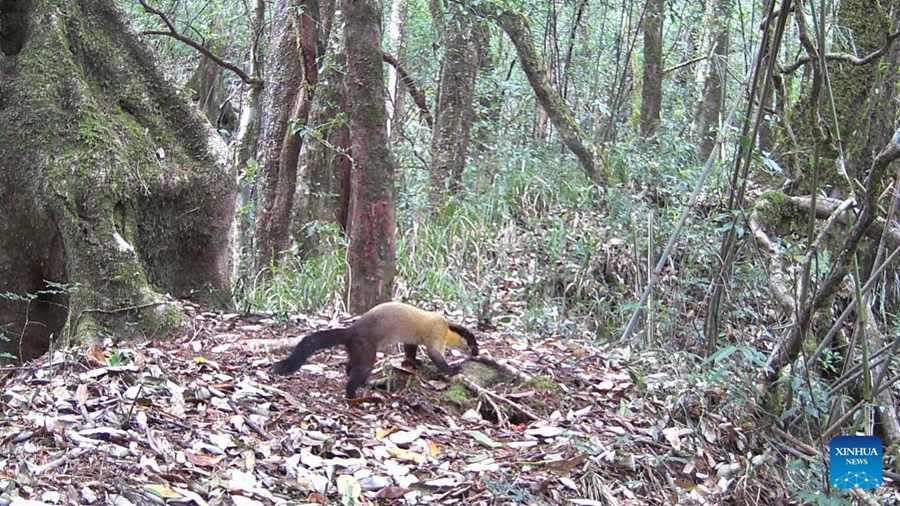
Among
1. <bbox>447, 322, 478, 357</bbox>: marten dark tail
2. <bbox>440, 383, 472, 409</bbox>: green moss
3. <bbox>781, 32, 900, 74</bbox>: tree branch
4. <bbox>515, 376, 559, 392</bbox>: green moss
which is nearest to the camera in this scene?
<bbox>781, 32, 900, 74</bbox>: tree branch

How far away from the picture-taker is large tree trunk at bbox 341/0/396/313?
209 inches

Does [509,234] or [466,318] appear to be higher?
[509,234]

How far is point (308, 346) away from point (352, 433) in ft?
1.92

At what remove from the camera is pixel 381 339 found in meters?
4.44

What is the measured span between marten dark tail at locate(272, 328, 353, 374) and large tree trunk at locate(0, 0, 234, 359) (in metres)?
0.91

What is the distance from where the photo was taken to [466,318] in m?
6.24

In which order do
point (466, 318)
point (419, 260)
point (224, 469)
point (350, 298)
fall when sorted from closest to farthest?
point (224, 469) → point (350, 298) → point (466, 318) → point (419, 260)

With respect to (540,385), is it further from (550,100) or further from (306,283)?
(550,100)

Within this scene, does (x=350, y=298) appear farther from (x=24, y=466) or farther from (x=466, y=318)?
(x=24, y=466)

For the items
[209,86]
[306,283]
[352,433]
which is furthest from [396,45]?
[352,433]

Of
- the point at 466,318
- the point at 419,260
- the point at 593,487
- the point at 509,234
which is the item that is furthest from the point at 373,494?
the point at 509,234

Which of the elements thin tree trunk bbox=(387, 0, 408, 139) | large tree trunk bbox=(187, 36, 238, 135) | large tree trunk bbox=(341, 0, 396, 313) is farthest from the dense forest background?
large tree trunk bbox=(187, 36, 238, 135)

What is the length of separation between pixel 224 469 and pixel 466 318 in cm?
315

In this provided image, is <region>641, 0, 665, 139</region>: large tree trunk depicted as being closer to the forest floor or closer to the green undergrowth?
the green undergrowth
